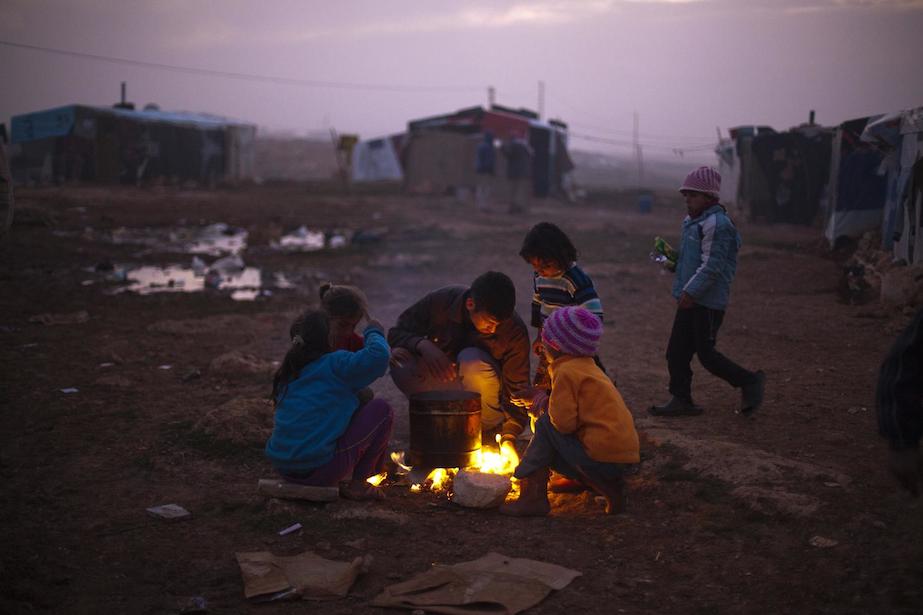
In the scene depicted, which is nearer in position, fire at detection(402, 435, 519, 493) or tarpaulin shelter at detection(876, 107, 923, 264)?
fire at detection(402, 435, 519, 493)

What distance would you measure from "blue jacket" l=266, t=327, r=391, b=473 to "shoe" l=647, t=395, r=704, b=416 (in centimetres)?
234

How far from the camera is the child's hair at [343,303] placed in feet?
14.5

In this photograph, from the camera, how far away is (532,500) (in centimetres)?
429

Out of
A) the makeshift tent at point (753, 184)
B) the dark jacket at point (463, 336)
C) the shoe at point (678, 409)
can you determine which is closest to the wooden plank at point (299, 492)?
the dark jacket at point (463, 336)

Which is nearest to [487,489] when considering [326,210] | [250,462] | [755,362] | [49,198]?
[250,462]

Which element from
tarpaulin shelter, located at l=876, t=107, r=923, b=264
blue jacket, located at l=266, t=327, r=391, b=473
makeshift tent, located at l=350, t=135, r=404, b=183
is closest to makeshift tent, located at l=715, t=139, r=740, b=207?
tarpaulin shelter, located at l=876, t=107, r=923, b=264

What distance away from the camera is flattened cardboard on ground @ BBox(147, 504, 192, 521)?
4.23m

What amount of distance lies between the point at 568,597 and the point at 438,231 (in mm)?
15571

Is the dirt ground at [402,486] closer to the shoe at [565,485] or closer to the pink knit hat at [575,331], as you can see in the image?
the shoe at [565,485]

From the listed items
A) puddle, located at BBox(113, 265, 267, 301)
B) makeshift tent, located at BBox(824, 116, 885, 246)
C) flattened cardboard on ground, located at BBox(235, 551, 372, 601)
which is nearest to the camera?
flattened cardboard on ground, located at BBox(235, 551, 372, 601)

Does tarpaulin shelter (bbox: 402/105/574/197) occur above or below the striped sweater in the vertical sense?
above

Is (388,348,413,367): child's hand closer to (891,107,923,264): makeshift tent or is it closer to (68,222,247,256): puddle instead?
(891,107,923,264): makeshift tent

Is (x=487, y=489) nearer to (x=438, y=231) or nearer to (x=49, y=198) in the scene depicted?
(x=438, y=231)

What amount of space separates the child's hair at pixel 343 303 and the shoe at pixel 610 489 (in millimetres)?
1451
